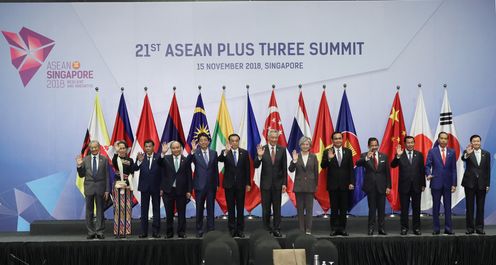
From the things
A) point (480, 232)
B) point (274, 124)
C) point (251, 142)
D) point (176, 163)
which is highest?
point (274, 124)

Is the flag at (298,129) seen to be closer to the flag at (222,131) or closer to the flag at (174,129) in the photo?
the flag at (222,131)

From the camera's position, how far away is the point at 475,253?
28.3 feet

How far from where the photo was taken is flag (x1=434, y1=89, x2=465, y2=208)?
9836 millimetres

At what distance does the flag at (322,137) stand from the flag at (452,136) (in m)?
1.70

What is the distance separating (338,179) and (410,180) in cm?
97

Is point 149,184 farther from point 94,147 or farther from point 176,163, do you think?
point 94,147

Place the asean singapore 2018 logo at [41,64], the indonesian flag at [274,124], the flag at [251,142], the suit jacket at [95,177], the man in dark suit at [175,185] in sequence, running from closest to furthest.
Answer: the suit jacket at [95,177]
the man in dark suit at [175,185]
the flag at [251,142]
the indonesian flag at [274,124]
the asean singapore 2018 logo at [41,64]


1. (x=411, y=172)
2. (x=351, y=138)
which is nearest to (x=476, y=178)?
(x=411, y=172)

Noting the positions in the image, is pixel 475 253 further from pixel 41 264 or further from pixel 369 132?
pixel 41 264

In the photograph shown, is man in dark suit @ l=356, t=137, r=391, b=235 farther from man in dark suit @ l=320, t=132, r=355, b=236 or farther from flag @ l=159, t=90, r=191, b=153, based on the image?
flag @ l=159, t=90, r=191, b=153

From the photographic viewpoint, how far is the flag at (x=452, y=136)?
32.3 ft

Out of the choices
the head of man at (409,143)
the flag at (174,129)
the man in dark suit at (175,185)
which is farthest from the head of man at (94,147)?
the head of man at (409,143)

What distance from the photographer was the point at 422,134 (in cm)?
1004

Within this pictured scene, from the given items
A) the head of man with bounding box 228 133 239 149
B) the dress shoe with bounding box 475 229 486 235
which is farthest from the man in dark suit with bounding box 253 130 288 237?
the dress shoe with bounding box 475 229 486 235
